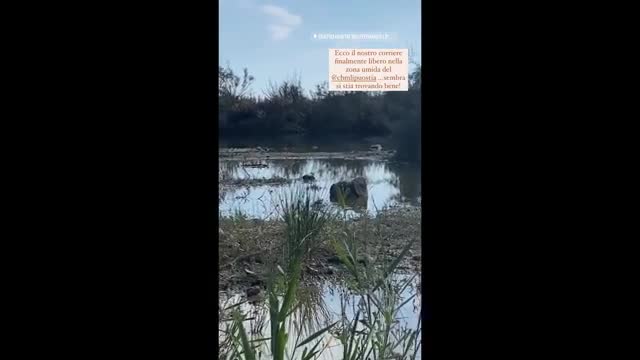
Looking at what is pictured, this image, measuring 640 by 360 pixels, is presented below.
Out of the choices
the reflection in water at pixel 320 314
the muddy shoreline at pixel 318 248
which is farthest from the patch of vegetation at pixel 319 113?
the reflection in water at pixel 320 314

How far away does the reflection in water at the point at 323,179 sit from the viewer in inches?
61.1

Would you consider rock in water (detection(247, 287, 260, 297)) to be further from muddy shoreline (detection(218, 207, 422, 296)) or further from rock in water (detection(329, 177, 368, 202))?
rock in water (detection(329, 177, 368, 202))

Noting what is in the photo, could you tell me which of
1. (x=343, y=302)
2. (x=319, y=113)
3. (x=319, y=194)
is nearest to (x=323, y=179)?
(x=319, y=194)

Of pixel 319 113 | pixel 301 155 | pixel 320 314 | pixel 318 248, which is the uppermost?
pixel 319 113

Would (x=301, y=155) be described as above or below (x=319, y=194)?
above

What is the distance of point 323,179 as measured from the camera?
1577mm

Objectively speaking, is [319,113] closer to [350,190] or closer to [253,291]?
[350,190]

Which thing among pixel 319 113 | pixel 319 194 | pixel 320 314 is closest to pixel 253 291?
pixel 320 314

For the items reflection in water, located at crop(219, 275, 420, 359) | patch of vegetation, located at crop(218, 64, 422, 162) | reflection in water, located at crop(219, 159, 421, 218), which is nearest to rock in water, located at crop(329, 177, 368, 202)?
reflection in water, located at crop(219, 159, 421, 218)

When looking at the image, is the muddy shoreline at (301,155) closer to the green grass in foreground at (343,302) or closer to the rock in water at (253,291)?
the green grass in foreground at (343,302)

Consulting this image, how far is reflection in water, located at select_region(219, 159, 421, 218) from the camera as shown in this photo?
5.09ft
